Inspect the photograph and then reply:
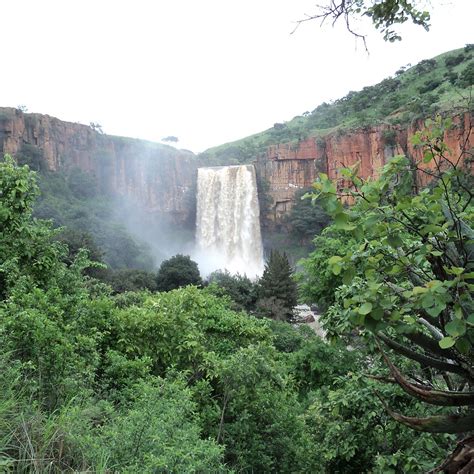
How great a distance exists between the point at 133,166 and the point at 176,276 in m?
23.3

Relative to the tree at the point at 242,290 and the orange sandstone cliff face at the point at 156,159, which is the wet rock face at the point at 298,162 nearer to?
the orange sandstone cliff face at the point at 156,159

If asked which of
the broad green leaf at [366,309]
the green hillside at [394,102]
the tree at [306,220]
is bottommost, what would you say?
the tree at [306,220]

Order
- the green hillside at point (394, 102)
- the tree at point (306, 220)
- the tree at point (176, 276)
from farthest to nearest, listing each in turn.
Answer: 1. the tree at point (306, 220)
2. the green hillside at point (394, 102)
3. the tree at point (176, 276)

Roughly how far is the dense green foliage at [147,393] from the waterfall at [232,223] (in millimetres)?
33398

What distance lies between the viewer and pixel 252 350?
14.0ft

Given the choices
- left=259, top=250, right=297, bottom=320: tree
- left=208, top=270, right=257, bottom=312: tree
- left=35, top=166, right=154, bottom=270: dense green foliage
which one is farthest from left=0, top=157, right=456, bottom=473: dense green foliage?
left=35, top=166, right=154, bottom=270: dense green foliage

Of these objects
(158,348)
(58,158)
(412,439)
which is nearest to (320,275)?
(158,348)

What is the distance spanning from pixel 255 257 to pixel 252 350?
37893 mm

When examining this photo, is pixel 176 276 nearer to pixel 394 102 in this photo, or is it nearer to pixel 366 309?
pixel 366 309

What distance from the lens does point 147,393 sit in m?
3.37

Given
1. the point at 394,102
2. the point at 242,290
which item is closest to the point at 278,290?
the point at 242,290

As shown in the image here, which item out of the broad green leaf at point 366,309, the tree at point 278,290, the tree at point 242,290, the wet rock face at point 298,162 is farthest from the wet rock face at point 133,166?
the broad green leaf at point 366,309

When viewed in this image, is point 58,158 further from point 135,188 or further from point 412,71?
point 412,71

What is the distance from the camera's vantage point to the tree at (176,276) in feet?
87.7
